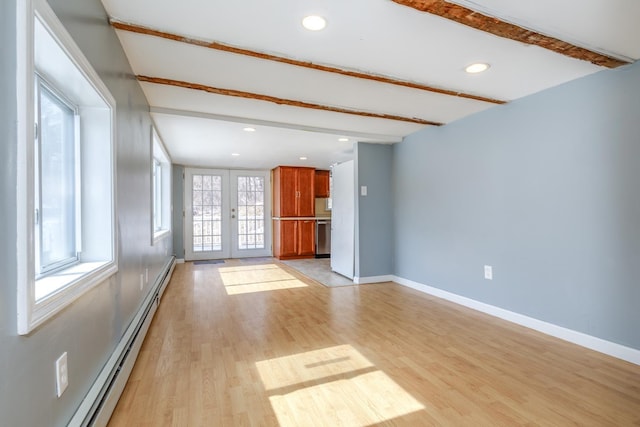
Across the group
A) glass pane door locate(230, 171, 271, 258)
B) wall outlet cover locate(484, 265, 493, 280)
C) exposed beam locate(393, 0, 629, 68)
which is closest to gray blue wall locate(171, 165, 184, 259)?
glass pane door locate(230, 171, 271, 258)

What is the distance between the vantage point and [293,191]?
23.1 feet

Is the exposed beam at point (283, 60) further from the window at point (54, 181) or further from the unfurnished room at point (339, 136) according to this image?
the window at point (54, 181)

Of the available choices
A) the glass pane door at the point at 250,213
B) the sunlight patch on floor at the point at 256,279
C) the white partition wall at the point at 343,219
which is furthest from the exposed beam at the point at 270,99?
the glass pane door at the point at 250,213

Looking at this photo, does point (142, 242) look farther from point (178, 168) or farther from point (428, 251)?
point (178, 168)

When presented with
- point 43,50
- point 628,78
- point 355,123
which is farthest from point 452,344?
point 43,50

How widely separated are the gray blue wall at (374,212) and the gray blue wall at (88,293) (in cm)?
276

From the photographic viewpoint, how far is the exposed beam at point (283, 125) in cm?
325

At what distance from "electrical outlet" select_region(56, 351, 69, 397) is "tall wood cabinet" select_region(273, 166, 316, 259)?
5.70m

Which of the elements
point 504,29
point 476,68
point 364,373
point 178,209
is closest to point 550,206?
point 476,68

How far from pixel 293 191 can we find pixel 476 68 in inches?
200

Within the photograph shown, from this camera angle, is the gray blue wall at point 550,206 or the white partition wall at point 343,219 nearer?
the gray blue wall at point 550,206

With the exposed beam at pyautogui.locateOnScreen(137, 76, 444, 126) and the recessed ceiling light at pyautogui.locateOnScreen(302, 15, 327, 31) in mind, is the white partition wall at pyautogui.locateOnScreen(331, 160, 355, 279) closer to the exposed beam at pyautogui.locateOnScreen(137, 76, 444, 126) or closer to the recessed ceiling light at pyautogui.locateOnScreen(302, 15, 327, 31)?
the exposed beam at pyautogui.locateOnScreen(137, 76, 444, 126)

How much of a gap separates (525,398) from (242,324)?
2219mm

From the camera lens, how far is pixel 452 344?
8.19 ft
